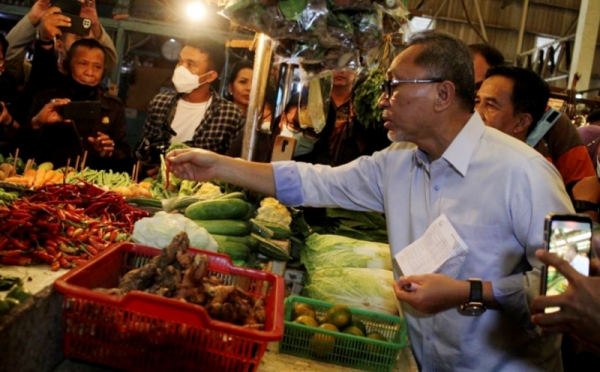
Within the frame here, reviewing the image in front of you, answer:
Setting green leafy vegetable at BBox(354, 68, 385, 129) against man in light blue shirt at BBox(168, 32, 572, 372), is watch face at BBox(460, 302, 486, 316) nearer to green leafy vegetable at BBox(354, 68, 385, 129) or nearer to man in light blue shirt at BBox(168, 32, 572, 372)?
man in light blue shirt at BBox(168, 32, 572, 372)

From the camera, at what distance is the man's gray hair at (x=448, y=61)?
2549mm

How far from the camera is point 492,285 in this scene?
7.90ft

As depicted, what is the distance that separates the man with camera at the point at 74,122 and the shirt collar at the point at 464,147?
3.79 m

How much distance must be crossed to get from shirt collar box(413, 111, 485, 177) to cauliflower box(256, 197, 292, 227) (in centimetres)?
162

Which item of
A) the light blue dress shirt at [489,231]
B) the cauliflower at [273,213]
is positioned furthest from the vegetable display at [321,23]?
the light blue dress shirt at [489,231]

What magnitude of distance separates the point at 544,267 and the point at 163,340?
49.1 inches

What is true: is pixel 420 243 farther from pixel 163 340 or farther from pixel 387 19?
pixel 387 19

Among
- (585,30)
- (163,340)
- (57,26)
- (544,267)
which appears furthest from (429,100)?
(585,30)

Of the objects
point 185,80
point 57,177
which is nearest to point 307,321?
point 57,177

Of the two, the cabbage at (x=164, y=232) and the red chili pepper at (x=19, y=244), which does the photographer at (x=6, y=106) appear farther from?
the red chili pepper at (x=19, y=244)

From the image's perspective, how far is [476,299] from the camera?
7.80ft

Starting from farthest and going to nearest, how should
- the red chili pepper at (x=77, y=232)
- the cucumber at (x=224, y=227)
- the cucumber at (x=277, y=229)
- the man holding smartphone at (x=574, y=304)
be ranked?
the cucumber at (x=277, y=229)
the cucumber at (x=224, y=227)
the red chili pepper at (x=77, y=232)
the man holding smartphone at (x=574, y=304)

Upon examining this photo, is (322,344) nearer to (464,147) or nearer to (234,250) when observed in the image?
(234,250)

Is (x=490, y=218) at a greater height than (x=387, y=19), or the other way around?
(x=387, y=19)
